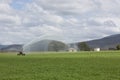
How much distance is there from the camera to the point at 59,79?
31500mm

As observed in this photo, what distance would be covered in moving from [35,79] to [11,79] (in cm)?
246

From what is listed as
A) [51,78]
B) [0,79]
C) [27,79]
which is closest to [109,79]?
[51,78]

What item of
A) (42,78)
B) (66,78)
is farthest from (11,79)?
(66,78)

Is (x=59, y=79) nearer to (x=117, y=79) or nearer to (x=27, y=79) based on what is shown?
(x=27, y=79)

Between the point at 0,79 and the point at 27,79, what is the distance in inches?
106

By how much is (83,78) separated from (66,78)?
1.62m

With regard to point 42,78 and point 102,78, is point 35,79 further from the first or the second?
point 102,78

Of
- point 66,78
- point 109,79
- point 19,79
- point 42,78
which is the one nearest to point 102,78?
point 109,79

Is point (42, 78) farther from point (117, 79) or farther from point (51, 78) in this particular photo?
point (117, 79)

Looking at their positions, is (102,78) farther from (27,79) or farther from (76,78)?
(27,79)

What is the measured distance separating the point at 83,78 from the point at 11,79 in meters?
6.83

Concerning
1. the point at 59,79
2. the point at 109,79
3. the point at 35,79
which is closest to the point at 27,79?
the point at 35,79

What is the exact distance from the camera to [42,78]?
32.8 meters

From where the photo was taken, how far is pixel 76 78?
107ft
